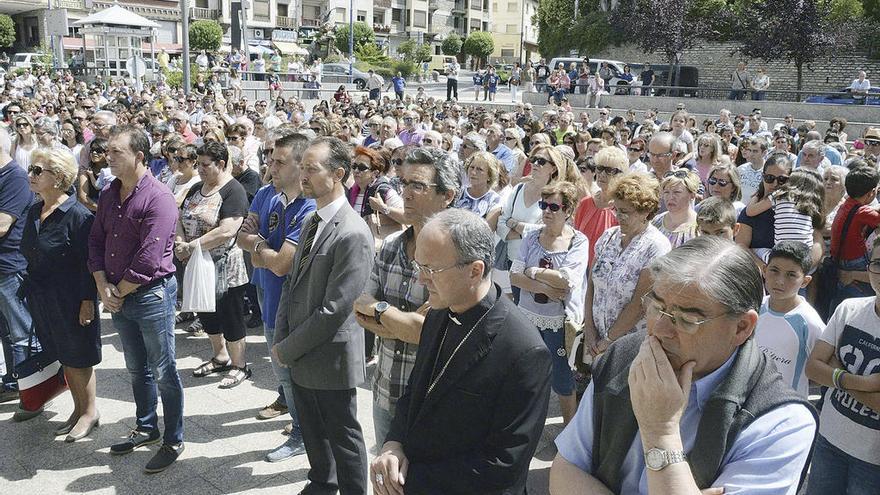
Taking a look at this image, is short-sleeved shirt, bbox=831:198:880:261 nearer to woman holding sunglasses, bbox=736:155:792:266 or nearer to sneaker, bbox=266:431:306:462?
woman holding sunglasses, bbox=736:155:792:266

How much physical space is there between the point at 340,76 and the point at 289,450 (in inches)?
1417

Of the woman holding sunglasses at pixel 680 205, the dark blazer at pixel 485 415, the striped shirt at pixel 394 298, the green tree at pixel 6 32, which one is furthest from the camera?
the green tree at pixel 6 32

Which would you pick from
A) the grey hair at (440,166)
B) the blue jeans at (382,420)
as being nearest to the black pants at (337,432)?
the blue jeans at (382,420)

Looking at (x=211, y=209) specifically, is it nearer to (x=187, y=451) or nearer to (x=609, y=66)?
(x=187, y=451)

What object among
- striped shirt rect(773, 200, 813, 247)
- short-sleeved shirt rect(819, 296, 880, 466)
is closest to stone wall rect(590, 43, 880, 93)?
striped shirt rect(773, 200, 813, 247)

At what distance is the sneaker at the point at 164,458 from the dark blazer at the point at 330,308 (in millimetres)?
1238

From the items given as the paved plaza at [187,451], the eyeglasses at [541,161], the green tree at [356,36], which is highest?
the green tree at [356,36]

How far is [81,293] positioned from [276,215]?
1.35 metres

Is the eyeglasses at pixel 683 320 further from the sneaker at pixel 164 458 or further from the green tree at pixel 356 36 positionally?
the green tree at pixel 356 36

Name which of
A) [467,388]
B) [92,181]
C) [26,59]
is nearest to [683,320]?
[467,388]

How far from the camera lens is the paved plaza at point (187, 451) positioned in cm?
404

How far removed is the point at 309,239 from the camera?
3.59 m

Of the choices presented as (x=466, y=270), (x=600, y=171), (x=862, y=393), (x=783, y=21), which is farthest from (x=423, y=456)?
(x=783, y=21)

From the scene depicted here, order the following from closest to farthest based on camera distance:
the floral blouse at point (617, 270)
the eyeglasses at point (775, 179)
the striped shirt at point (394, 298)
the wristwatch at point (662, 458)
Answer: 1. the wristwatch at point (662, 458)
2. the striped shirt at point (394, 298)
3. the floral blouse at point (617, 270)
4. the eyeglasses at point (775, 179)
